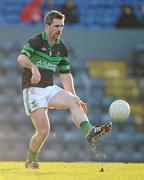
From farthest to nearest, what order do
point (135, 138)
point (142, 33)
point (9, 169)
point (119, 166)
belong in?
1. point (142, 33)
2. point (135, 138)
3. point (119, 166)
4. point (9, 169)

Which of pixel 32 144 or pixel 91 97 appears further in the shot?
pixel 91 97

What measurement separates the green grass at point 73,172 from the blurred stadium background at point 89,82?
18.2ft

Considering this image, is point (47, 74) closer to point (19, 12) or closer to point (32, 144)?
point (32, 144)

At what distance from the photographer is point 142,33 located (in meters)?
17.8

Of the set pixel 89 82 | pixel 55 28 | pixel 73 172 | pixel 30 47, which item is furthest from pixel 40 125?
pixel 89 82

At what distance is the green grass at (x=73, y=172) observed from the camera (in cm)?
870

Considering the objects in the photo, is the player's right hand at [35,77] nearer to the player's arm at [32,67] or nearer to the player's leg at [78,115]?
the player's arm at [32,67]

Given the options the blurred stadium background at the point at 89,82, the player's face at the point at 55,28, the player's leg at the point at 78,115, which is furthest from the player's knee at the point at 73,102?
the blurred stadium background at the point at 89,82

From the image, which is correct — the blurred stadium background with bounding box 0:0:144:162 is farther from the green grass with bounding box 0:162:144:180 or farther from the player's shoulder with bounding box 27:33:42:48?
the player's shoulder with bounding box 27:33:42:48

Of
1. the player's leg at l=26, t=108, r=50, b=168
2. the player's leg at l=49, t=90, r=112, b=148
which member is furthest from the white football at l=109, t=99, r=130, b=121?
the player's leg at l=26, t=108, r=50, b=168

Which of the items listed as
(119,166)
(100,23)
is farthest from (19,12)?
(119,166)

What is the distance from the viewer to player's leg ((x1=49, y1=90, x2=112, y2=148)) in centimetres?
913

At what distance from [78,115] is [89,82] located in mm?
6910

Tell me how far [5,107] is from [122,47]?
294 cm
